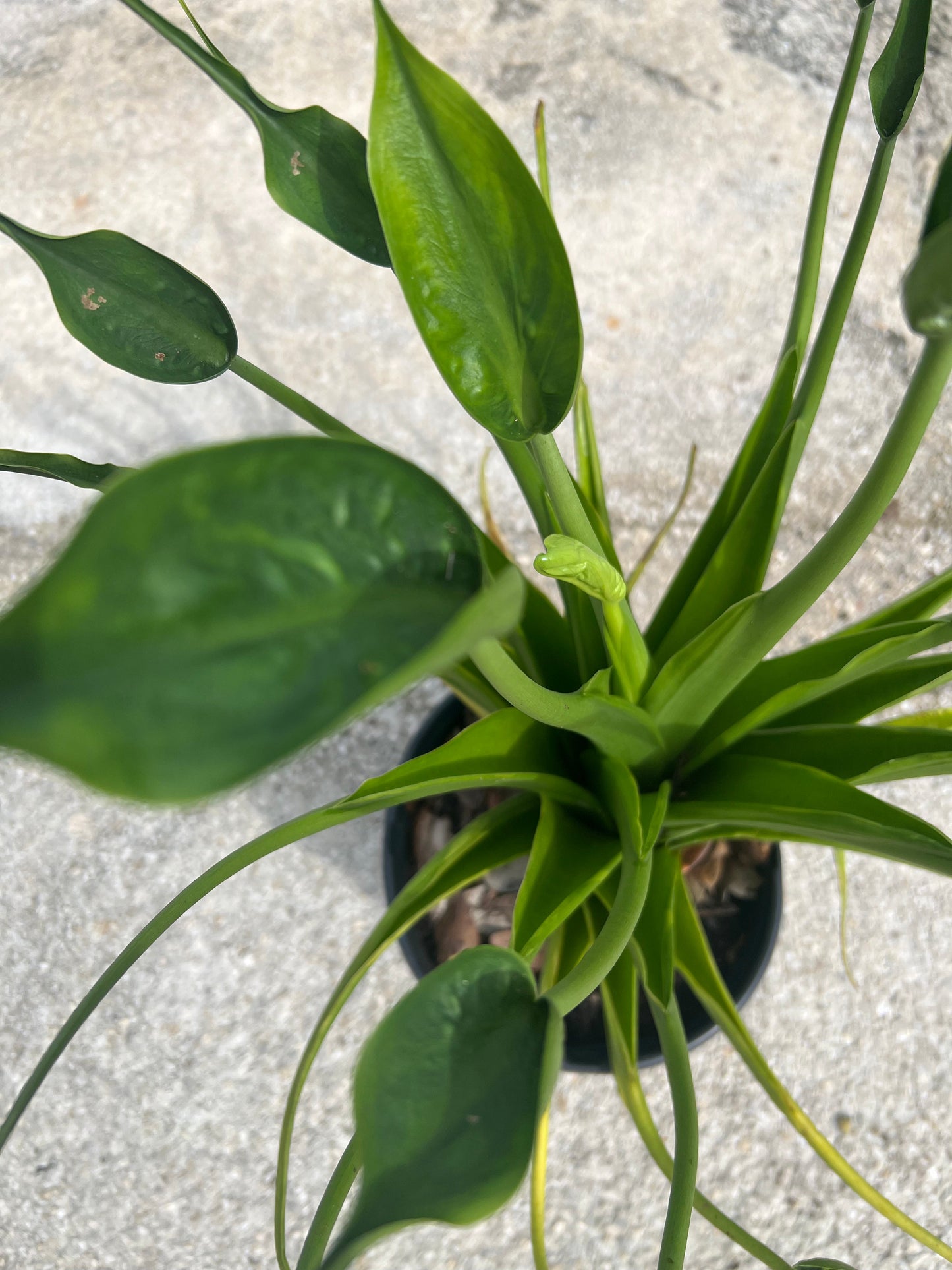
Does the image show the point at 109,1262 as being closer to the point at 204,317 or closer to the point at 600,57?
the point at 204,317

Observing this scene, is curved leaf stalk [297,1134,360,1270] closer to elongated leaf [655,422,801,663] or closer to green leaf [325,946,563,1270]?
green leaf [325,946,563,1270]

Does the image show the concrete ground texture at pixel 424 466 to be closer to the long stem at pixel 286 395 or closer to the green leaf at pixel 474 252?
the long stem at pixel 286 395

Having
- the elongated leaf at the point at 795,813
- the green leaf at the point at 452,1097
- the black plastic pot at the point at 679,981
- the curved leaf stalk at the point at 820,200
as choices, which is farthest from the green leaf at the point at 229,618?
the black plastic pot at the point at 679,981

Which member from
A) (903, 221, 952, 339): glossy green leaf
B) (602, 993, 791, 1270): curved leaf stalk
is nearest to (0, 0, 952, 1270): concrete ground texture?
(602, 993, 791, 1270): curved leaf stalk

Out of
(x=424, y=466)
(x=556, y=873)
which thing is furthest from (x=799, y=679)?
(x=424, y=466)

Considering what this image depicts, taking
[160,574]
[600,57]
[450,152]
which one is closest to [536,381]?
[450,152]

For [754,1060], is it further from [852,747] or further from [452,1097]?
[452,1097]

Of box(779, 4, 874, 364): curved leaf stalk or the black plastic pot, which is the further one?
the black plastic pot
